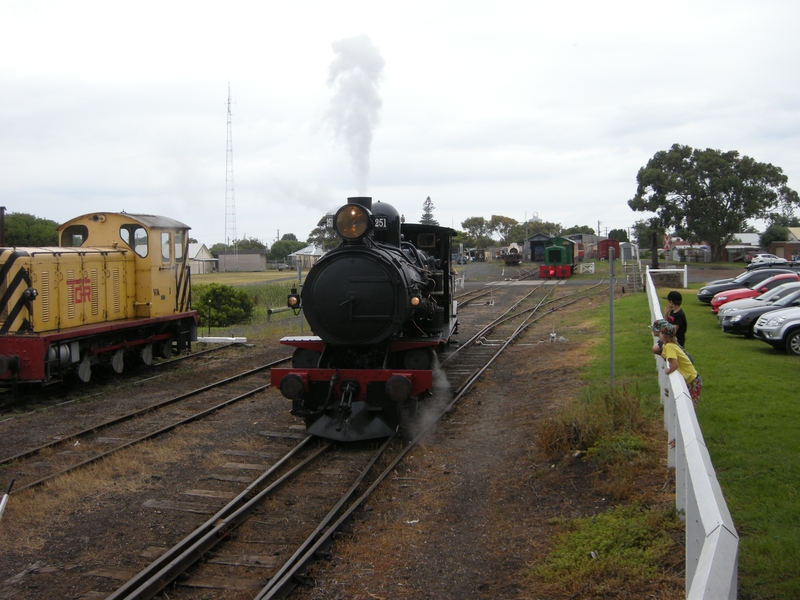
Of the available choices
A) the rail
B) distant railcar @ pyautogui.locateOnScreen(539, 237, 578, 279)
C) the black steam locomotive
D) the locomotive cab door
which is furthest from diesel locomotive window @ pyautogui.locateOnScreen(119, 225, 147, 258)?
distant railcar @ pyautogui.locateOnScreen(539, 237, 578, 279)

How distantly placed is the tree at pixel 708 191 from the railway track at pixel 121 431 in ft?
153

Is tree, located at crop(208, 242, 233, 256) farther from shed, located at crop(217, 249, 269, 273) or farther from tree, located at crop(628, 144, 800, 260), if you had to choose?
tree, located at crop(628, 144, 800, 260)

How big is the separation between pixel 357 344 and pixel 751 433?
4.94m

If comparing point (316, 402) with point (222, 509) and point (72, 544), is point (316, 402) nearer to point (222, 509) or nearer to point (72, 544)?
point (222, 509)

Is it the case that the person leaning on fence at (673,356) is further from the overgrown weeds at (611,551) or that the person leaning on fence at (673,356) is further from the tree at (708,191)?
the tree at (708,191)

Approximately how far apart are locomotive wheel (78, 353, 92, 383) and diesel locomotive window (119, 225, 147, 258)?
262 cm

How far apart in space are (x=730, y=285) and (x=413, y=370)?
19.5m

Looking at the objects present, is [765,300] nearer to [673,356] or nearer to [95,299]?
[673,356]

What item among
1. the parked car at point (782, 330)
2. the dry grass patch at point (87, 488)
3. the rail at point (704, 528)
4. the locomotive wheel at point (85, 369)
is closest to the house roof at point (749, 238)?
the parked car at point (782, 330)

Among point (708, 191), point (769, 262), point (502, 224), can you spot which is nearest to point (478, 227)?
point (502, 224)

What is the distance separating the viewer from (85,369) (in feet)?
41.3

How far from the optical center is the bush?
81.1 feet

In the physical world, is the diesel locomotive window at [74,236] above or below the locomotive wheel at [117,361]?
above

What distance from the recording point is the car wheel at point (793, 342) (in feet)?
42.5
